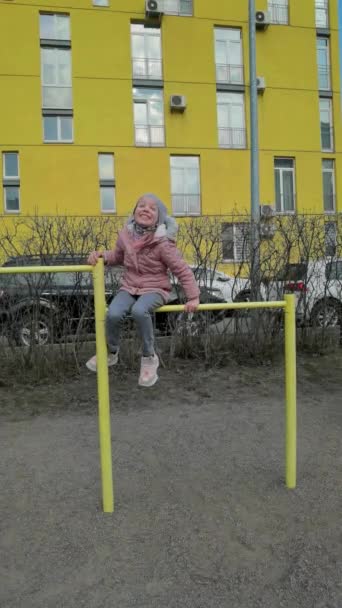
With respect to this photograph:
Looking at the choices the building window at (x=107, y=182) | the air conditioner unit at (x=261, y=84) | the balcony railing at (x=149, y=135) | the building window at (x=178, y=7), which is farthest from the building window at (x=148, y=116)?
the air conditioner unit at (x=261, y=84)

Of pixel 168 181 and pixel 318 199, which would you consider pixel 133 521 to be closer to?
pixel 168 181

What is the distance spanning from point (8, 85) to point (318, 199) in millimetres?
14522

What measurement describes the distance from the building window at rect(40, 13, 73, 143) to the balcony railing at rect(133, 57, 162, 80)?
287 centimetres

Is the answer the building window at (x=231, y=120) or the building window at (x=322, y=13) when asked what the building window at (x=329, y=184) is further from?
the building window at (x=322, y=13)

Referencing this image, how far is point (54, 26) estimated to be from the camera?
22484mm

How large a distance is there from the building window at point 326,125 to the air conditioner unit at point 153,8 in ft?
27.8

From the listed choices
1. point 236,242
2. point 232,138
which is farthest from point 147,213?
point 232,138

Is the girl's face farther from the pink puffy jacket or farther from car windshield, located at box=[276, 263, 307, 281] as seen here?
car windshield, located at box=[276, 263, 307, 281]

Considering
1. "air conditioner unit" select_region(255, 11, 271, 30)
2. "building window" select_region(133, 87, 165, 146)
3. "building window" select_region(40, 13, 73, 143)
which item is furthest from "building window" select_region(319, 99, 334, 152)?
"building window" select_region(40, 13, 73, 143)

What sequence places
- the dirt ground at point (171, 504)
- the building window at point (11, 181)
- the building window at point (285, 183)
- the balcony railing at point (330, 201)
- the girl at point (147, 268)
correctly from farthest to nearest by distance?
the balcony railing at point (330, 201)
the building window at point (285, 183)
the building window at point (11, 181)
the girl at point (147, 268)
the dirt ground at point (171, 504)

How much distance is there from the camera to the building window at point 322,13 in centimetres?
2511

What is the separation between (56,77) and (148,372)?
2203 centimetres

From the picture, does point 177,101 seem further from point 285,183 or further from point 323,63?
point 323,63

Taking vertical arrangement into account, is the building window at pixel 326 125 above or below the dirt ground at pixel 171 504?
above
